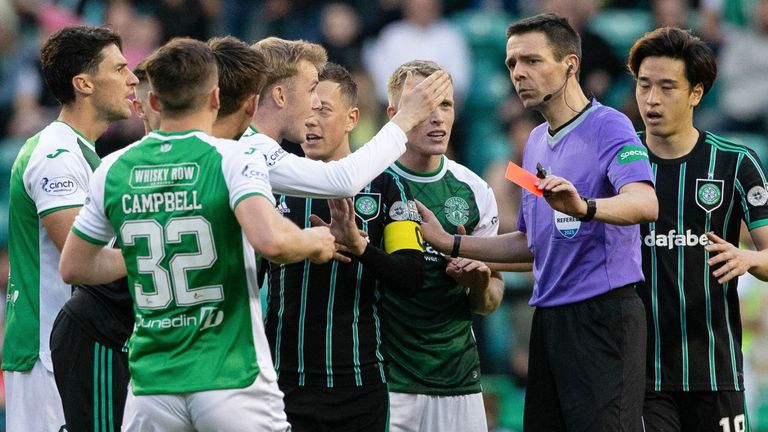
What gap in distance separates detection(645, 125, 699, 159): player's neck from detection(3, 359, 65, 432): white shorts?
3455 millimetres

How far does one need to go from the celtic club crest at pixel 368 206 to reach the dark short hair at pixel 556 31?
3.80 feet

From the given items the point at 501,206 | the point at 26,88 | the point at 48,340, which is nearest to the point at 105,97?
the point at 48,340

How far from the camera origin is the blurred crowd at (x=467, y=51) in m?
11.5

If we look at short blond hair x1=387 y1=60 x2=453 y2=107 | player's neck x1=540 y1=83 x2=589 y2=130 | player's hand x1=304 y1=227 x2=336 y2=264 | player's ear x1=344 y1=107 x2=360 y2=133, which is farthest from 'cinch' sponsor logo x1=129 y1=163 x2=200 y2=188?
short blond hair x1=387 y1=60 x2=453 y2=107

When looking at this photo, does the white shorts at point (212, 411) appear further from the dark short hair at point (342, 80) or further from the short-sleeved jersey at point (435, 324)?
the dark short hair at point (342, 80)

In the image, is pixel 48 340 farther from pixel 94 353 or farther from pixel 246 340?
pixel 246 340

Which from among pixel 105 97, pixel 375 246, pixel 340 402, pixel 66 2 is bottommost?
pixel 340 402

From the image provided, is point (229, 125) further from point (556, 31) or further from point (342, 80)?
point (556, 31)


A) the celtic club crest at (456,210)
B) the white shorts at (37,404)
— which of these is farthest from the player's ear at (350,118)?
the white shorts at (37,404)

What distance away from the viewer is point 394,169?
22.1 ft

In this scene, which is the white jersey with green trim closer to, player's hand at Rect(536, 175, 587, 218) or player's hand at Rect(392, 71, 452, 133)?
player's hand at Rect(392, 71, 452, 133)

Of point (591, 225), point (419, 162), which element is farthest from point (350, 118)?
point (591, 225)

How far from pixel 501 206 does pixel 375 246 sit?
522 centimetres

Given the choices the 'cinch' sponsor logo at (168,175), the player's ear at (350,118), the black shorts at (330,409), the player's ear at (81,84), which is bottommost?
the black shorts at (330,409)
